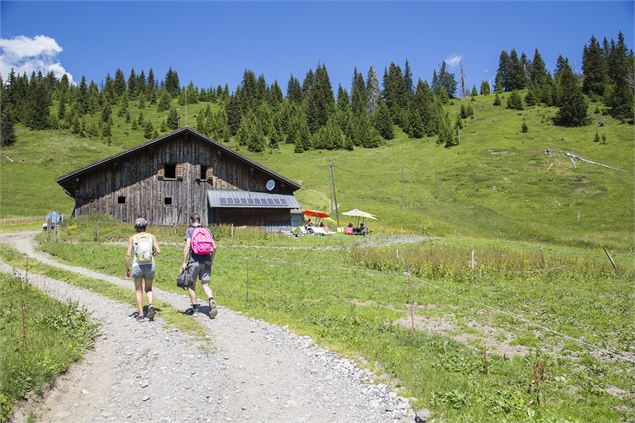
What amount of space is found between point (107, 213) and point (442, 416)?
3370 centimetres

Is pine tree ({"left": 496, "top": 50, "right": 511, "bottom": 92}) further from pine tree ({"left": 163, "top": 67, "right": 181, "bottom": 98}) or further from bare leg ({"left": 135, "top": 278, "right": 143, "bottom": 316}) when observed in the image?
bare leg ({"left": 135, "top": 278, "right": 143, "bottom": 316})

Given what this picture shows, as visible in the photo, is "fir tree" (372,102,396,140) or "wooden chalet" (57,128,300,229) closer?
"wooden chalet" (57,128,300,229)

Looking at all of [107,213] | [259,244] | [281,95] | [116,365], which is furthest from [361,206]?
[281,95]

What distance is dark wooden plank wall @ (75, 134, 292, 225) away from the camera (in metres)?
34.0

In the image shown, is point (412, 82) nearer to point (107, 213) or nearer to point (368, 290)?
point (107, 213)

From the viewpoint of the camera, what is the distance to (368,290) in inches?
611

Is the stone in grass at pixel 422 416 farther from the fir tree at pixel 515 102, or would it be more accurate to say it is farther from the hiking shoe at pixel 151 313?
the fir tree at pixel 515 102

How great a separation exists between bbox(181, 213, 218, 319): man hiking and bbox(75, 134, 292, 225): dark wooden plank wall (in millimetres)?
26344

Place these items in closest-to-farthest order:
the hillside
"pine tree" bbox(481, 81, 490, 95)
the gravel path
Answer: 1. the gravel path
2. the hillside
3. "pine tree" bbox(481, 81, 490, 95)

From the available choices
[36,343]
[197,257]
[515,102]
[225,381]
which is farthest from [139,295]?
[515,102]

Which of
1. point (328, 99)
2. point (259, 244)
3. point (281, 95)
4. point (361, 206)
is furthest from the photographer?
point (281, 95)

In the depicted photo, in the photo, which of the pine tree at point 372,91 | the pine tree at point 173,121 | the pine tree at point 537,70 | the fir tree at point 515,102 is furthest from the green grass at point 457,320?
the pine tree at point 537,70

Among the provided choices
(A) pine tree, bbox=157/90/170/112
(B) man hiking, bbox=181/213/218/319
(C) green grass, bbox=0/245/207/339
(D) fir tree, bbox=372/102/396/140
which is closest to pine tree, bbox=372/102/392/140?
(D) fir tree, bbox=372/102/396/140

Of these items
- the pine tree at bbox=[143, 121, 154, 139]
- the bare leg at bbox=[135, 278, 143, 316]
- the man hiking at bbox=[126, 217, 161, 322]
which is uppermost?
the pine tree at bbox=[143, 121, 154, 139]
